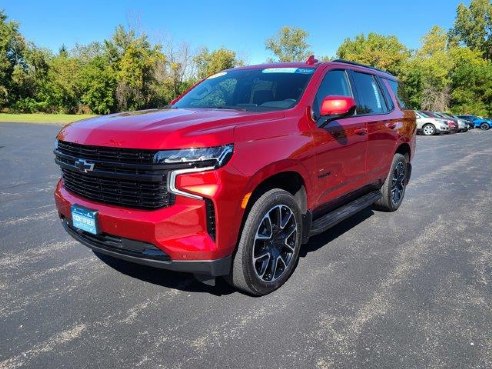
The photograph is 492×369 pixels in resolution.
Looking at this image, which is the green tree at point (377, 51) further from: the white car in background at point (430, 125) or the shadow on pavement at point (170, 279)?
the shadow on pavement at point (170, 279)

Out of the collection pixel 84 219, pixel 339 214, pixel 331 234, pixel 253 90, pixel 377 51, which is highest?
pixel 377 51

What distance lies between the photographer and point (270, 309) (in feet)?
10.5

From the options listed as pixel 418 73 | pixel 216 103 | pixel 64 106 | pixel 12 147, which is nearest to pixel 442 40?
pixel 418 73

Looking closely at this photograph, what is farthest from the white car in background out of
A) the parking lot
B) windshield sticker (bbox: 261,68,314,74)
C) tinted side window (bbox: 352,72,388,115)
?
windshield sticker (bbox: 261,68,314,74)

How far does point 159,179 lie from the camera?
2.74 m

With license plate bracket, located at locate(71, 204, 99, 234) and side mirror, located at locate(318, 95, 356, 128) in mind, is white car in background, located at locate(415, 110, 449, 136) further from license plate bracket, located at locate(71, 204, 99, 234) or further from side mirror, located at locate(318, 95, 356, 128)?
license plate bracket, located at locate(71, 204, 99, 234)

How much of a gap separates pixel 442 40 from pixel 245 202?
209 ft

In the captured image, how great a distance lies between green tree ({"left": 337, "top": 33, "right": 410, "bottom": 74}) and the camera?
50797 millimetres

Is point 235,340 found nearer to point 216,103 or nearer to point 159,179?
point 159,179

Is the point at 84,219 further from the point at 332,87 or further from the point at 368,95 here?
the point at 368,95

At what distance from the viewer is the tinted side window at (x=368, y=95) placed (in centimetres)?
475

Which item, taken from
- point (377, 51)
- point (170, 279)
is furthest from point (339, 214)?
point (377, 51)

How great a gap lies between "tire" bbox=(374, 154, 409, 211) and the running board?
1.60ft

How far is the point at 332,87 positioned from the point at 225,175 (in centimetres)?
199
